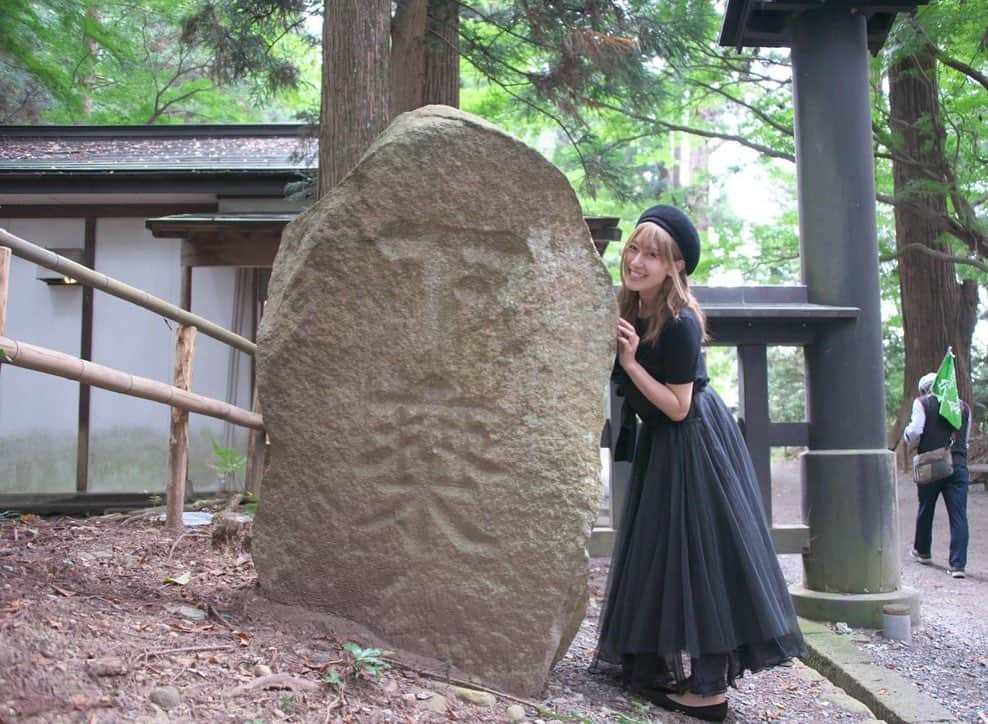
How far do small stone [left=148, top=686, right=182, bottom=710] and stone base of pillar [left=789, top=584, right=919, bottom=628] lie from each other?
3533mm

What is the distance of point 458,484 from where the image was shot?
2.96 m

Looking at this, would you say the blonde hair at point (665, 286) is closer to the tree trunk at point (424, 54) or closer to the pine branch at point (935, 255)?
the tree trunk at point (424, 54)

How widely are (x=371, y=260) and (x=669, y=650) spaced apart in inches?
64.7

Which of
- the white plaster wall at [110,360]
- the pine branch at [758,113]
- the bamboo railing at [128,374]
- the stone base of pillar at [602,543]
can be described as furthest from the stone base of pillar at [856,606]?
the pine branch at [758,113]

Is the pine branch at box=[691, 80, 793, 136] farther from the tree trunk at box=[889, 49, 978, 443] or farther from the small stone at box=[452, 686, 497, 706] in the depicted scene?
the small stone at box=[452, 686, 497, 706]

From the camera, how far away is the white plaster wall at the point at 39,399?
9.29 m

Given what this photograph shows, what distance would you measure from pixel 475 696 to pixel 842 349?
10.1 feet

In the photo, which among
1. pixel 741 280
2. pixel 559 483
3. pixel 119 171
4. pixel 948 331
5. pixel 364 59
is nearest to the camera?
pixel 559 483

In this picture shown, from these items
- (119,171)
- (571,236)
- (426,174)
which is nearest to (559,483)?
(571,236)

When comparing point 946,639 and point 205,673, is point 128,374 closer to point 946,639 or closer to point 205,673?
point 205,673

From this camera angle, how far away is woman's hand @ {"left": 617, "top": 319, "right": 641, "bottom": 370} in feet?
10.5

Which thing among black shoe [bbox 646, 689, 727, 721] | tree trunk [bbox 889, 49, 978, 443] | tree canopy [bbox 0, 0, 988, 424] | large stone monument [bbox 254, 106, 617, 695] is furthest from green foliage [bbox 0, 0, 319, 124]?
tree trunk [bbox 889, 49, 978, 443]

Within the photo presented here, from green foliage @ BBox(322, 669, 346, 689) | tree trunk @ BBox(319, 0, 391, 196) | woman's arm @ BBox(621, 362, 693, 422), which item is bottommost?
green foliage @ BBox(322, 669, 346, 689)

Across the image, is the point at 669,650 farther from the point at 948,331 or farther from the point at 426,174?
the point at 948,331
